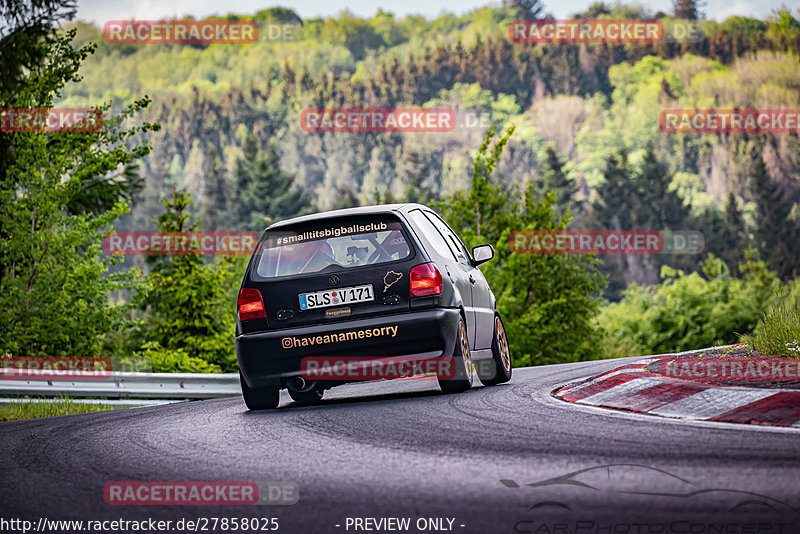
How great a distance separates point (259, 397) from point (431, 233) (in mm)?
2125

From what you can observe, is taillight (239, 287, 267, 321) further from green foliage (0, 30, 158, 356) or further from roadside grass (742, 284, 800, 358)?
green foliage (0, 30, 158, 356)

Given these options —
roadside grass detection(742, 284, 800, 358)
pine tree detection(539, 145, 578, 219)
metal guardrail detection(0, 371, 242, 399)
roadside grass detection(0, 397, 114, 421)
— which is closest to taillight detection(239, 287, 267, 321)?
metal guardrail detection(0, 371, 242, 399)

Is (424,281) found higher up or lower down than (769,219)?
higher up

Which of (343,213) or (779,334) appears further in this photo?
(779,334)

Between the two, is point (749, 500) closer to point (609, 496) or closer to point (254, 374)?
point (609, 496)

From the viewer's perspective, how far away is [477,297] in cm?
1008

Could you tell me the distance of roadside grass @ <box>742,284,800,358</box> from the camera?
29.5ft

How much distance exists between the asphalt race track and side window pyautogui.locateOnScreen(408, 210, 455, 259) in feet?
5.43

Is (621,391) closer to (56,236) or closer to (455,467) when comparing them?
(455,467)

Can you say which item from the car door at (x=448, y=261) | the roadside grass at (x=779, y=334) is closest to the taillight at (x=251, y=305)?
the car door at (x=448, y=261)

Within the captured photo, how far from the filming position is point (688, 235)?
124 metres

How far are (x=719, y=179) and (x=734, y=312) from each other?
150186 mm

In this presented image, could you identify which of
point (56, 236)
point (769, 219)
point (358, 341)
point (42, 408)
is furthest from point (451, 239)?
point (769, 219)

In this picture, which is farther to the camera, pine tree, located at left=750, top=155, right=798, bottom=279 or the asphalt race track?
pine tree, located at left=750, top=155, right=798, bottom=279
